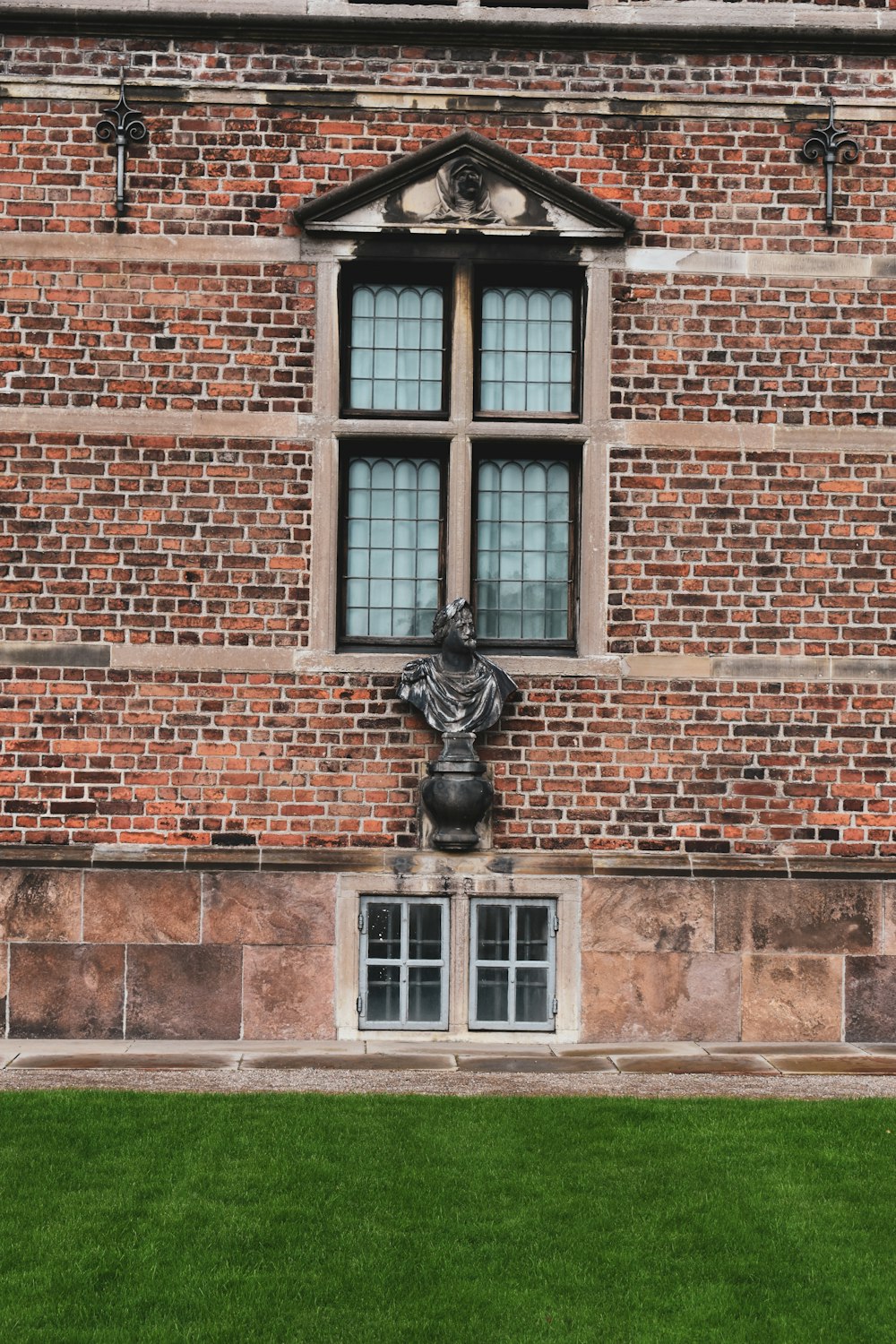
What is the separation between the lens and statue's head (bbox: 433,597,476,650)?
877cm

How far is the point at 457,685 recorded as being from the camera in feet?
28.8

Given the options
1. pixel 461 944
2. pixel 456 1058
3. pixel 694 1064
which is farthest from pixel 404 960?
pixel 694 1064

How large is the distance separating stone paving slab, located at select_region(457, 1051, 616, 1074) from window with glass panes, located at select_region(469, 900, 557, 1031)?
19.6 inches

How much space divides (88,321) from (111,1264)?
5601mm

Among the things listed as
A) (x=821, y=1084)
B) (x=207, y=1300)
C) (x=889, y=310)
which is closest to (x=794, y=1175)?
(x=821, y=1084)

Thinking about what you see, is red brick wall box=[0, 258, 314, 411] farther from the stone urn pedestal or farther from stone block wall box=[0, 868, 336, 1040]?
stone block wall box=[0, 868, 336, 1040]

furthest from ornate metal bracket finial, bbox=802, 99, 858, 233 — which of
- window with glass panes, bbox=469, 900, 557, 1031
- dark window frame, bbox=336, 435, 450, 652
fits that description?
window with glass panes, bbox=469, 900, 557, 1031

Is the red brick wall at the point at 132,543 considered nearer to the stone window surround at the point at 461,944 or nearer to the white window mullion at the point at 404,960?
the stone window surround at the point at 461,944

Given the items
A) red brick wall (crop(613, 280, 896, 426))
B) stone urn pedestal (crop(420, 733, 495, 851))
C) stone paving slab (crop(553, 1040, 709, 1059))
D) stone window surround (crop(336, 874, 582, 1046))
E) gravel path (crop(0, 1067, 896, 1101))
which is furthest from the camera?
red brick wall (crop(613, 280, 896, 426))

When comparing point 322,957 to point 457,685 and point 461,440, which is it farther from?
point 461,440

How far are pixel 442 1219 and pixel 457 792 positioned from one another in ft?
11.3

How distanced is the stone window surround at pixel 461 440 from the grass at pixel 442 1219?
283 centimetres

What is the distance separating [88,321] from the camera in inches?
354

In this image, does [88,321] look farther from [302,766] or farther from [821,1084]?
[821,1084]
